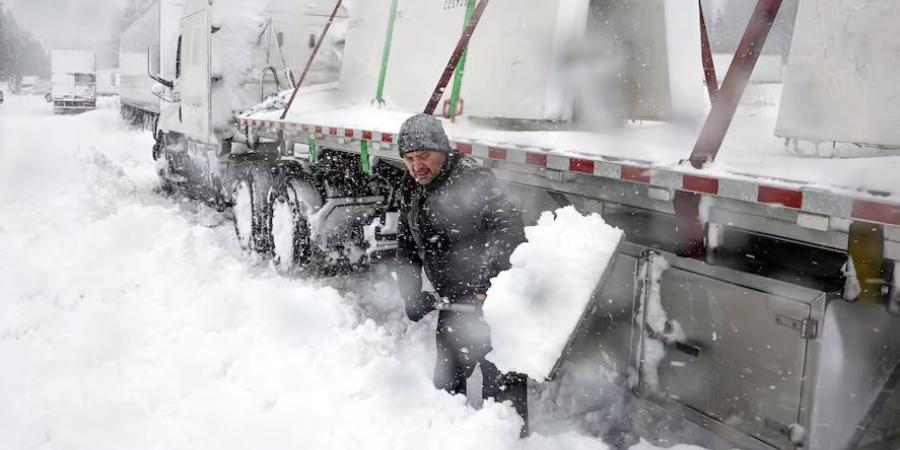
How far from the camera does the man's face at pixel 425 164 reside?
3.45 metres

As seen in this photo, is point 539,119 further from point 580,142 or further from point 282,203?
point 282,203

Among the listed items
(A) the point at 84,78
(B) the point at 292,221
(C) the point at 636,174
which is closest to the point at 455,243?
(C) the point at 636,174

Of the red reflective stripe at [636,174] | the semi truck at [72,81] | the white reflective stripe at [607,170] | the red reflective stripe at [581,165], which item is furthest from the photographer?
the semi truck at [72,81]

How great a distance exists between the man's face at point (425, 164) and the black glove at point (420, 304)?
2.15 feet

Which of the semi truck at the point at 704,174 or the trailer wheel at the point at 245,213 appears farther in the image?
the trailer wheel at the point at 245,213

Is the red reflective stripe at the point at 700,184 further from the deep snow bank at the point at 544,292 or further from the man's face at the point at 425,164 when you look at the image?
the man's face at the point at 425,164

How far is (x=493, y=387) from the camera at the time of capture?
3.64 metres

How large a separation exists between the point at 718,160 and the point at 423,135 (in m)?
1.38

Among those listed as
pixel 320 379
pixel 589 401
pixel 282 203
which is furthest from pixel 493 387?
pixel 282 203

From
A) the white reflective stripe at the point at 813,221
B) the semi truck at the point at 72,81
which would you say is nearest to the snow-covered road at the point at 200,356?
the white reflective stripe at the point at 813,221

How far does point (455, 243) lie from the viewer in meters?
3.55

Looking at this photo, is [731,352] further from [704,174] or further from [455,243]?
[455,243]

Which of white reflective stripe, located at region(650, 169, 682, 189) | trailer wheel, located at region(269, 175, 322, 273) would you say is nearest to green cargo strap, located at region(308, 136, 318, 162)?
trailer wheel, located at region(269, 175, 322, 273)

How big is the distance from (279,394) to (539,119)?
7.64 ft
